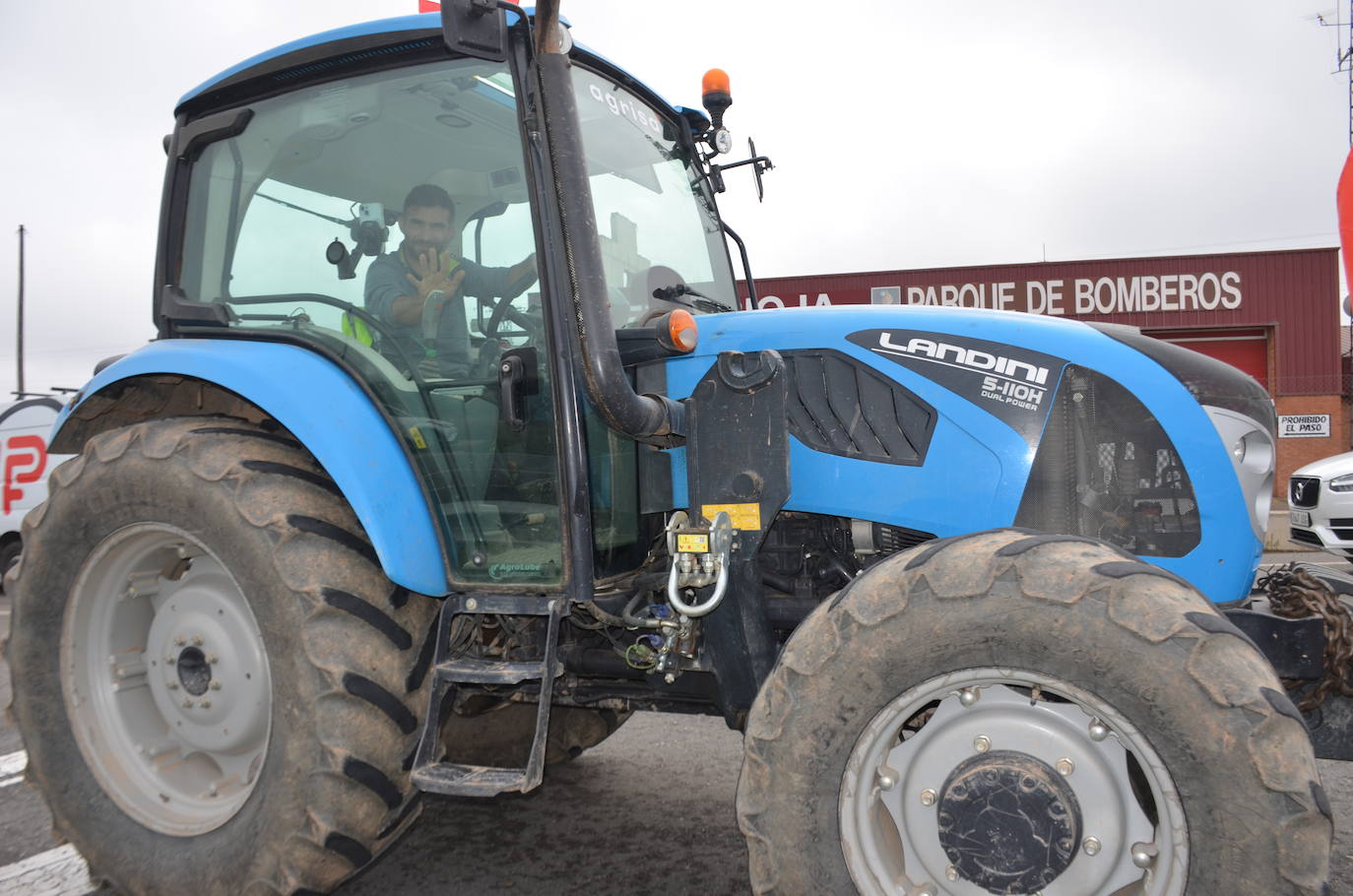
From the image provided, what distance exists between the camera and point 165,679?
291cm

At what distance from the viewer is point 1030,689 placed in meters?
2.03

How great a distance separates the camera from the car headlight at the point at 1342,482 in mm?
7059

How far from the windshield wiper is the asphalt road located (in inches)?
71.7

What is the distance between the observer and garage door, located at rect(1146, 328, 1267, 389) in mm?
21281

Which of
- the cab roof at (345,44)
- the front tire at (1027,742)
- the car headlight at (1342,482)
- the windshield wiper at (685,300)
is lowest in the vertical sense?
the front tire at (1027,742)

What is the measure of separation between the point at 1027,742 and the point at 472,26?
204cm

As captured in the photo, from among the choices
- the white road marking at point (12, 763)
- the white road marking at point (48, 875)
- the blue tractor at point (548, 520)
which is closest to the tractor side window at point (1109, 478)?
the blue tractor at point (548, 520)

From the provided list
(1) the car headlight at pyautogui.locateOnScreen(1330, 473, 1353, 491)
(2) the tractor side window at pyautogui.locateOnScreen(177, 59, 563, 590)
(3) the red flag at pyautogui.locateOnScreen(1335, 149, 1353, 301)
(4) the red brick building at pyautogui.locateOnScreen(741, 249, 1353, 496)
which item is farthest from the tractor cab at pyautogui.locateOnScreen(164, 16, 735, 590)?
(4) the red brick building at pyautogui.locateOnScreen(741, 249, 1353, 496)

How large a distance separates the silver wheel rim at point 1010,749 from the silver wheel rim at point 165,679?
1.73m

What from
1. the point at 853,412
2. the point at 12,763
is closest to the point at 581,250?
the point at 853,412

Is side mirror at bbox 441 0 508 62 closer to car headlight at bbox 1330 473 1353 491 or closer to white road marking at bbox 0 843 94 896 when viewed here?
white road marking at bbox 0 843 94 896

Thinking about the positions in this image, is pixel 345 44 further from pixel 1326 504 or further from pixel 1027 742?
pixel 1326 504

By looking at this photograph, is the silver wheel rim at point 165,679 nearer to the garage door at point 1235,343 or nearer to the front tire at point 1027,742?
the front tire at point 1027,742

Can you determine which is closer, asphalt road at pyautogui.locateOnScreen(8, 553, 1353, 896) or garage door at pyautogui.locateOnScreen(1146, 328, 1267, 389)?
asphalt road at pyautogui.locateOnScreen(8, 553, 1353, 896)
